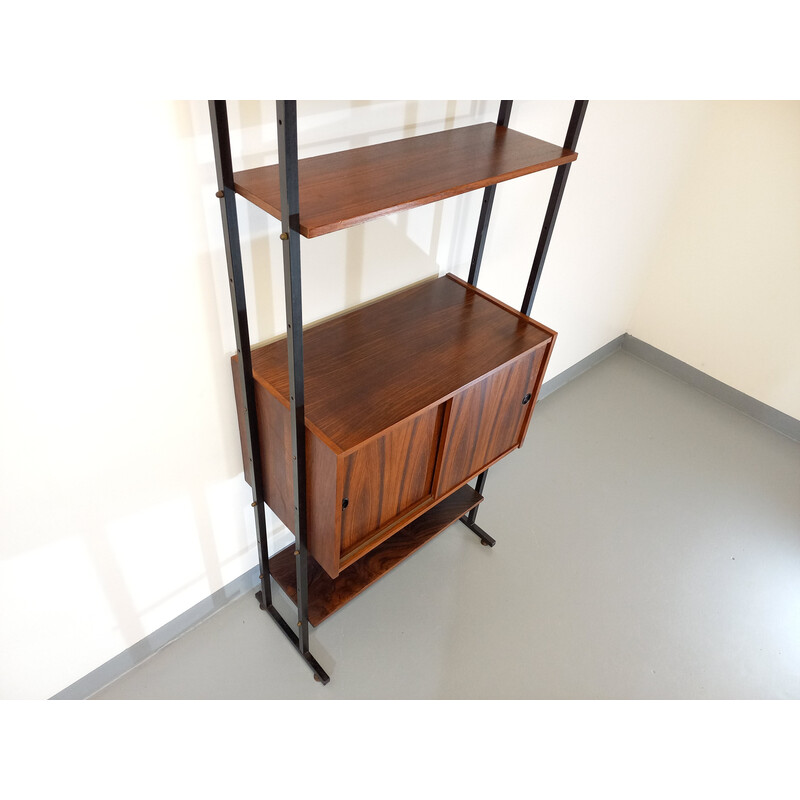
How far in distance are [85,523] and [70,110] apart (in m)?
0.98

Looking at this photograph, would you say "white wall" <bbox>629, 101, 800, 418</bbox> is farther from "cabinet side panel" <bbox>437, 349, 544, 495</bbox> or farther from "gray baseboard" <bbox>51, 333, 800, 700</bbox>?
"cabinet side panel" <bbox>437, 349, 544, 495</bbox>

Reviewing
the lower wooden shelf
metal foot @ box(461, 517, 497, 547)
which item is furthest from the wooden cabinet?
metal foot @ box(461, 517, 497, 547)

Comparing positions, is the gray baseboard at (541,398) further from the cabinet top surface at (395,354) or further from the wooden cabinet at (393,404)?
the cabinet top surface at (395,354)

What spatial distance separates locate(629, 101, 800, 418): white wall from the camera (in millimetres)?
2771

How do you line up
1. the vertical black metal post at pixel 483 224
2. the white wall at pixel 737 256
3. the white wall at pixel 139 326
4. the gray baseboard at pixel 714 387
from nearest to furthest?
the white wall at pixel 139 326, the vertical black metal post at pixel 483 224, the white wall at pixel 737 256, the gray baseboard at pixel 714 387

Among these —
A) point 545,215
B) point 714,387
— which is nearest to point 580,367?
point 714,387

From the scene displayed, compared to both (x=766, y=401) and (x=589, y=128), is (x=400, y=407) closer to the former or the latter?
(x=589, y=128)

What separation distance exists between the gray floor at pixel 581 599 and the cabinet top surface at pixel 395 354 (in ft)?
3.27

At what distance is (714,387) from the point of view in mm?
3346

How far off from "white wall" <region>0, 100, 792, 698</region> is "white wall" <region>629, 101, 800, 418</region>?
3.34 feet

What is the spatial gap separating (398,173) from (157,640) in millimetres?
1625

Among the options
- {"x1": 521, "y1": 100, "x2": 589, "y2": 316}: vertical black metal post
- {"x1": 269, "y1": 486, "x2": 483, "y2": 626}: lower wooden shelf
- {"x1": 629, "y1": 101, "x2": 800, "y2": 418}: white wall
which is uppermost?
{"x1": 521, "y1": 100, "x2": 589, "y2": 316}: vertical black metal post

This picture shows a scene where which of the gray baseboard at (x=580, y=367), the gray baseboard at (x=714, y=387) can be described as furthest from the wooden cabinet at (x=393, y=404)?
the gray baseboard at (x=714, y=387)

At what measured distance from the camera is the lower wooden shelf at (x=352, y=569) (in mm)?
1915
